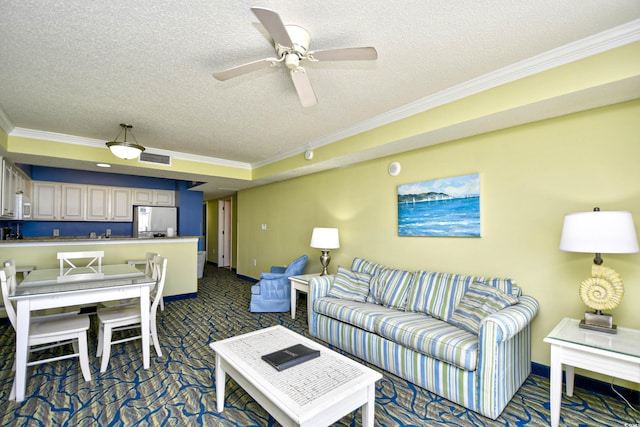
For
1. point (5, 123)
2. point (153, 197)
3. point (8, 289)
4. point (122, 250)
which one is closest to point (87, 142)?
point (5, 123)

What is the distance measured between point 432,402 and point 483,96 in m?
2.42

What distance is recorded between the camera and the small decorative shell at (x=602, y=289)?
79.7 inches

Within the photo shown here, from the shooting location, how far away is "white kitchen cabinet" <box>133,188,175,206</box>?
6602mm

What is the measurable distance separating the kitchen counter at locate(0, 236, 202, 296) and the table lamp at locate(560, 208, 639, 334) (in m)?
4.95

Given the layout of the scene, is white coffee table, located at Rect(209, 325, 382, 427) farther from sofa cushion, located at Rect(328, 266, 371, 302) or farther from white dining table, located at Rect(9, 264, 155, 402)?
sofa cushion, located at Rect(328, 266, 371, 302)

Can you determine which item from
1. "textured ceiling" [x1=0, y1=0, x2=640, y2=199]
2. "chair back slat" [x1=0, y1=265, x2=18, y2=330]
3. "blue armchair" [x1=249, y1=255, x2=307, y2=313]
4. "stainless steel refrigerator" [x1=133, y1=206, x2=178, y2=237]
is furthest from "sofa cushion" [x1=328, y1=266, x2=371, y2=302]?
"stainless steel refrigerator" [x1=133, y1=206, x2=178, y2=237]

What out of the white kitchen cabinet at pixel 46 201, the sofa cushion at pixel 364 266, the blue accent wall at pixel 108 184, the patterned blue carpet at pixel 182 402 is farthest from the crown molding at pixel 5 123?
the sofa cushion at pixel 364 266

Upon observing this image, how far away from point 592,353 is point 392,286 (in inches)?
65.6

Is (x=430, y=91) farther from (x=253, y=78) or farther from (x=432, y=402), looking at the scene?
(x=432, y=402)

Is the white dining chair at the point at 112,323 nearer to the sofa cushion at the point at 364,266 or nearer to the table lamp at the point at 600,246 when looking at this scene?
the sofa cushion at the point at 364,266

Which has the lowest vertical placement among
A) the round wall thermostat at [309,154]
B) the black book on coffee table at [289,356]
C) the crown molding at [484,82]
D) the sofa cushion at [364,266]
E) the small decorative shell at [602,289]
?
the black book on coffee table at [289,356]

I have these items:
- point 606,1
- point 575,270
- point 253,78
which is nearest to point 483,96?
point 606,1

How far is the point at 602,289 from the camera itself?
207 cm

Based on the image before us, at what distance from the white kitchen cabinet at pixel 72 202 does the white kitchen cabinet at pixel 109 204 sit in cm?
10
